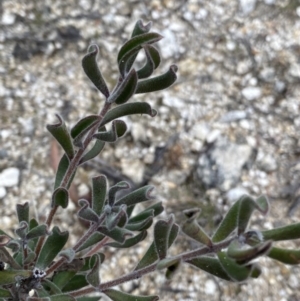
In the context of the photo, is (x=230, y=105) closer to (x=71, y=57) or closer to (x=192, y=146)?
(x=192, y=146)

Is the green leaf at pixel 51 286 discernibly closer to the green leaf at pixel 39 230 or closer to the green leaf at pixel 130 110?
the green leaf at pixel 39 230

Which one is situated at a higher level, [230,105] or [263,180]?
[230,105]

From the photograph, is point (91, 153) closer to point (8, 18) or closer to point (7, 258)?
point (7, 258)

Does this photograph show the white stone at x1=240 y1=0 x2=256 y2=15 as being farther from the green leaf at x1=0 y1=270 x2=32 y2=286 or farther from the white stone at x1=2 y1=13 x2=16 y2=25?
the green leaf at x1=0 y1=270 x2=32 y2=286

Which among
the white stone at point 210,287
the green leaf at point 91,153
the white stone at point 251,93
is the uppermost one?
the green leaf at point 91,153

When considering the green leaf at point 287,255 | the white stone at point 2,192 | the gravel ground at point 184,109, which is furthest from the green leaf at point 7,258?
the white stone at point 2,192

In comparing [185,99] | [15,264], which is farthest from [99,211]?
[185,99]

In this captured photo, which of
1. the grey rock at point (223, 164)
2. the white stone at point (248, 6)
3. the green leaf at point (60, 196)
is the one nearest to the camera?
the green leaf at point (60, 196)
